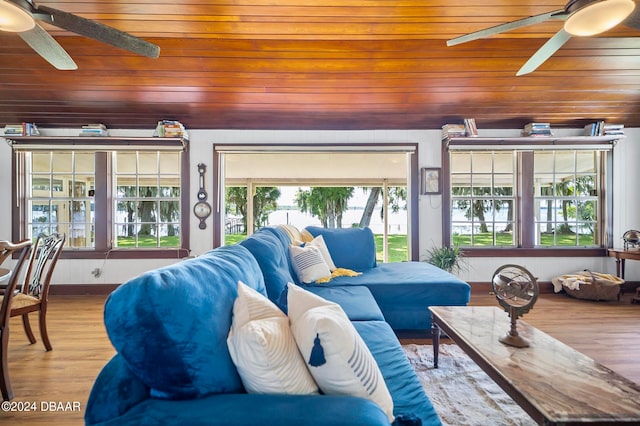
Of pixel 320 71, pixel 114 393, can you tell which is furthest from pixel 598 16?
pixel 114 393

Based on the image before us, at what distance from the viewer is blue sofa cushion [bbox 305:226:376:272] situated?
336 centimetres

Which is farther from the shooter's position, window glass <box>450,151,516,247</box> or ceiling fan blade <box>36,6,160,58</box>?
window glass <box>450,151,516,247</box>

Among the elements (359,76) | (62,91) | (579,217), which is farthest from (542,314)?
(62,91)

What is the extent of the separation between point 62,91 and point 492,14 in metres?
4.31

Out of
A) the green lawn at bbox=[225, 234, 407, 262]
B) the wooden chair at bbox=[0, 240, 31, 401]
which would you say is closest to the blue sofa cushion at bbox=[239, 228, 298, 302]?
the wooden chair at bbox=[0, 240, 31, 401]

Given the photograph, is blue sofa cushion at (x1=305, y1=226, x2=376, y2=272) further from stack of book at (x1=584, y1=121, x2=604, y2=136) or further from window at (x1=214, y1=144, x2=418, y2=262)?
stack of book at (x1=584, y1=121, x2=604, y2=136)

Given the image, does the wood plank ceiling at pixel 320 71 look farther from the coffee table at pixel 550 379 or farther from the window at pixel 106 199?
the coffee table at pixel 550 379

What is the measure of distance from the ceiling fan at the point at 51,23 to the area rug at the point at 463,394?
2.76 m

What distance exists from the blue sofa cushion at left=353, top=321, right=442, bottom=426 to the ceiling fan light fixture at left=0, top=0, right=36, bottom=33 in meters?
2.48

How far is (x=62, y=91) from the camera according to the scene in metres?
3.37

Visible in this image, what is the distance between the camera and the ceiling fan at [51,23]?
5.41ft

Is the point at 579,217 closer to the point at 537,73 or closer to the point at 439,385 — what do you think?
the point at 537,73

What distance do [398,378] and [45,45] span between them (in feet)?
9.26

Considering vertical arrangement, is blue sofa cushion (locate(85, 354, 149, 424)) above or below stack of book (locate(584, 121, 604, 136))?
below
